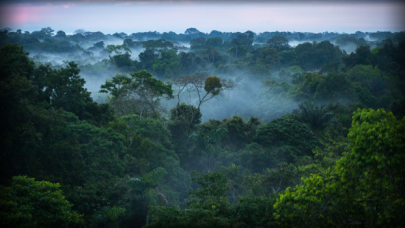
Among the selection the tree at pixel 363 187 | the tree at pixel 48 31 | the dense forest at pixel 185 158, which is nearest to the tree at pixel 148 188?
the dense forest at pixel 185 158

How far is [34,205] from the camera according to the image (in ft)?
20.1

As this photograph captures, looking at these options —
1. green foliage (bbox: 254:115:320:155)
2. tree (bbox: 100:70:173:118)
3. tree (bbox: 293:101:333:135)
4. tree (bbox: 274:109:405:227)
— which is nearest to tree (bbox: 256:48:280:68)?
tree (bbox: 293:101:333:135)

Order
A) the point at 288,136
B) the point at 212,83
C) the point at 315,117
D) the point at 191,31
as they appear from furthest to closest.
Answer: the point at 191,31 → the point at 212,83 → the point at 315,117 → the point at 288,136

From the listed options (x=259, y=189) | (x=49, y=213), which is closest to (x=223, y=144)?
(x=259, y=189)

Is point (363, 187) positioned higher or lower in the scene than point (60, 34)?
lower

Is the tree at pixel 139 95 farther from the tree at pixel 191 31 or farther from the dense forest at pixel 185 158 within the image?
the tree at pixel 191 31

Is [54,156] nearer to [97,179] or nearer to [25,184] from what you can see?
[97,179]

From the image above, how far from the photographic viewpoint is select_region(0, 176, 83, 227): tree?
545 cm

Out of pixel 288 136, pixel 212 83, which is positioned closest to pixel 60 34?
pixel 212 83

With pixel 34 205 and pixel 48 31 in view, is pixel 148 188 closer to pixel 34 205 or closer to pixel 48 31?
pixel 34 205

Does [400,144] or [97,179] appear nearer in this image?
[400,144]

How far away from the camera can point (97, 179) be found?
10.1 m

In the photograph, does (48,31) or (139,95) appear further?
(48,31)

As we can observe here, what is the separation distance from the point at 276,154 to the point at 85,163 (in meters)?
10.4
